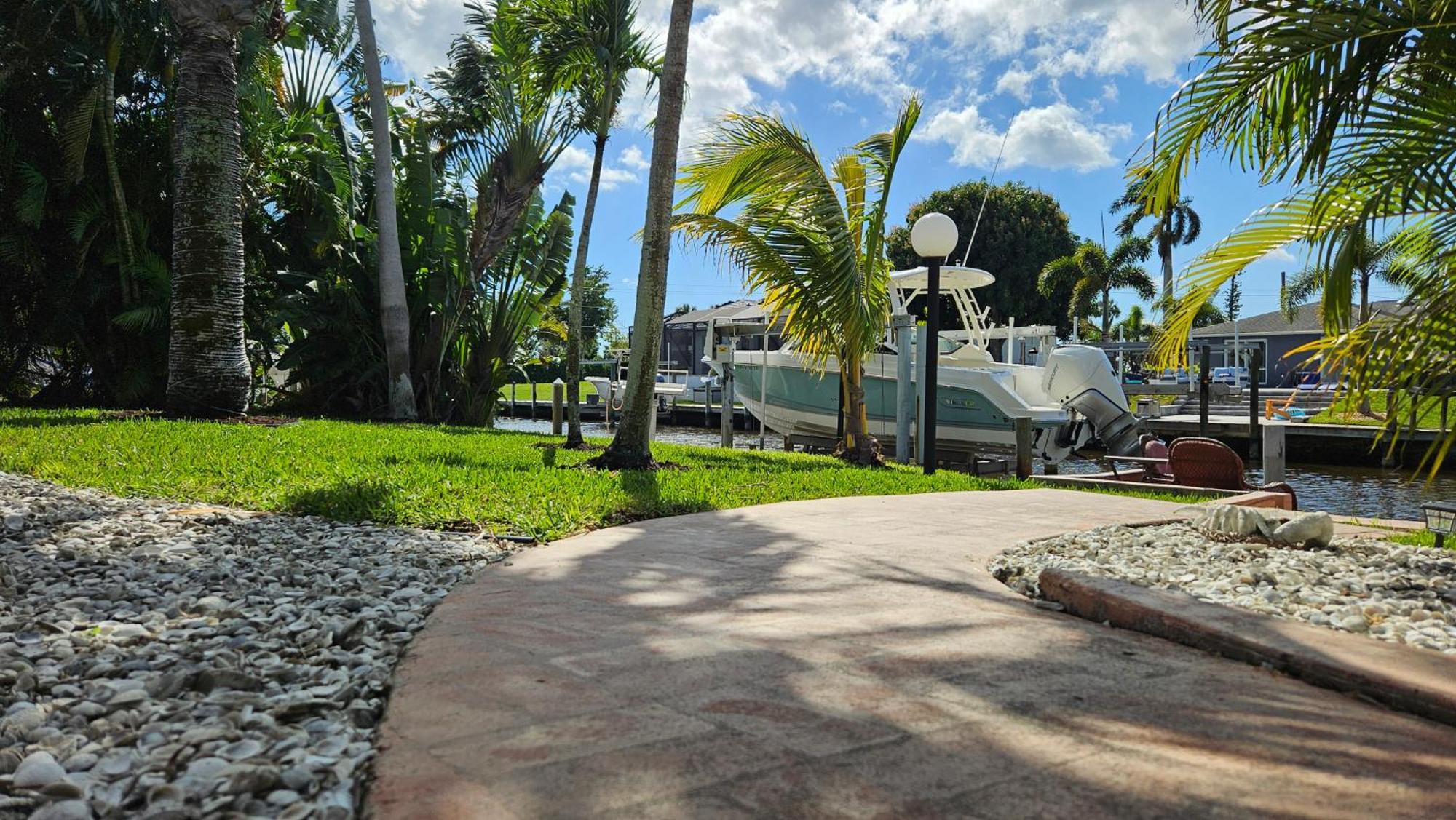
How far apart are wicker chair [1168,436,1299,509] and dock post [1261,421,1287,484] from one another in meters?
1.83

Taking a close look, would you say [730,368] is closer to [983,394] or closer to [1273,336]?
[983,394]

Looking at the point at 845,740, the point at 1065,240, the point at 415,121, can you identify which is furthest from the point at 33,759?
the point at 1065,240

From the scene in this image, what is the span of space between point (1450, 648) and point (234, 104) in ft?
43.7

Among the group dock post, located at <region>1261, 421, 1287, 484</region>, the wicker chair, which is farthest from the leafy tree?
the wicker chair

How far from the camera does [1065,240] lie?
42.7 meters

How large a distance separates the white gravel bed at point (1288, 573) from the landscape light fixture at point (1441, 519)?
378mm

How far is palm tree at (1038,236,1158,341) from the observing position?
40.7 metres

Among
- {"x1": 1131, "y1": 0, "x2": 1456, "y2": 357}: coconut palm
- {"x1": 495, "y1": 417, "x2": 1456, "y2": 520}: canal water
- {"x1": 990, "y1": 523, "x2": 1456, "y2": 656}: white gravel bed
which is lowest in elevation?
{"x1": 495, "y1": 417, "x2": 1456, "y2": 520}: canal water

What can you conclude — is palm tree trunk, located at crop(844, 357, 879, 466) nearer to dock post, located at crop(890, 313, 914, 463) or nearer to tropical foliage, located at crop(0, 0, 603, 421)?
dock post, located at crop(890, 313, 914, 463)

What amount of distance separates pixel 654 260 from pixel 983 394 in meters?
8.42

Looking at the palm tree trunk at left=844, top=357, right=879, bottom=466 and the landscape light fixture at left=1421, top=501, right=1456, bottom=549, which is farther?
the palm tree trunk at left=844, top=357, right=879, bottom=466

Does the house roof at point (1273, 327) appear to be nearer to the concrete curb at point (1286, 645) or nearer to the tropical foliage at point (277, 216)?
the tropical foliage at point (277, 216)

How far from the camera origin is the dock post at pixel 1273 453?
11.2 m

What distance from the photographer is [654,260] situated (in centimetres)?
881
